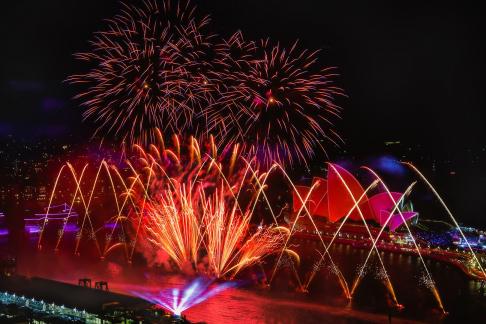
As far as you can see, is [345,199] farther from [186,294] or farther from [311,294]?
[186,294]

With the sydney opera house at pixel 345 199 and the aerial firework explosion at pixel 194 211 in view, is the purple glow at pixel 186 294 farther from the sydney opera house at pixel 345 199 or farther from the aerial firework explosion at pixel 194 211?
the sydney opera house at pixel 345 199

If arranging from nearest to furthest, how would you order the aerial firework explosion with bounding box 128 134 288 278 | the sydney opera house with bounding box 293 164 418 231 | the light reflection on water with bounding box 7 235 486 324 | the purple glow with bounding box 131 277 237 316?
the light reflection on water with bounding box 7 235 486 324
the purple glow with bounding box 131 277 237 316
the aerial firework explosion with bounding box 128 134 288 278
the sydney opera house with bounding box 293 164 418 231

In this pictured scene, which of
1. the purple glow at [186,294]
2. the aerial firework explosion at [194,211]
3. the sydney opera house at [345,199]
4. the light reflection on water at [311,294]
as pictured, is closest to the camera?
the light reflection on water at [311,294]

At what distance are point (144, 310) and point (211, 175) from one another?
32.9 feet

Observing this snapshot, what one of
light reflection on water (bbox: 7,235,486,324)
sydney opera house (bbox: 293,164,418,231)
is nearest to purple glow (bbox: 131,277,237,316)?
light reflection on water (bbox: 7,235,486,324)

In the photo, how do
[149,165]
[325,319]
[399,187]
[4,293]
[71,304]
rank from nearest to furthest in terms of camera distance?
[71,304] < [4,293] < [325,319] < [149,165] < [399,187]

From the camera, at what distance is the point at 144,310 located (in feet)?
30.9

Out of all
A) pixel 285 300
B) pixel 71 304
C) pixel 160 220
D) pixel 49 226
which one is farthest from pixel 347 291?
pixel 49 226

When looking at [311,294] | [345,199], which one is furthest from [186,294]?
[345,199]

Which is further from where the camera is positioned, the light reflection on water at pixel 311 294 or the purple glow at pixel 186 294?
the purple glow at pixel 186 294

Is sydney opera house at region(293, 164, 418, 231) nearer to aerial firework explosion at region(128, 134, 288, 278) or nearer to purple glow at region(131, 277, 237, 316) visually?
aerial firework explosion at region(128, 134, 288, 278)

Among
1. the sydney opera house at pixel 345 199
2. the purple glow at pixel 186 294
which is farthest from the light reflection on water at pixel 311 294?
the sydney opera house at pixel 345 199

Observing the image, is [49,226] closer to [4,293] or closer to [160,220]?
[160,220]

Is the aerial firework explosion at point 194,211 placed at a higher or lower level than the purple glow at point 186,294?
higher
